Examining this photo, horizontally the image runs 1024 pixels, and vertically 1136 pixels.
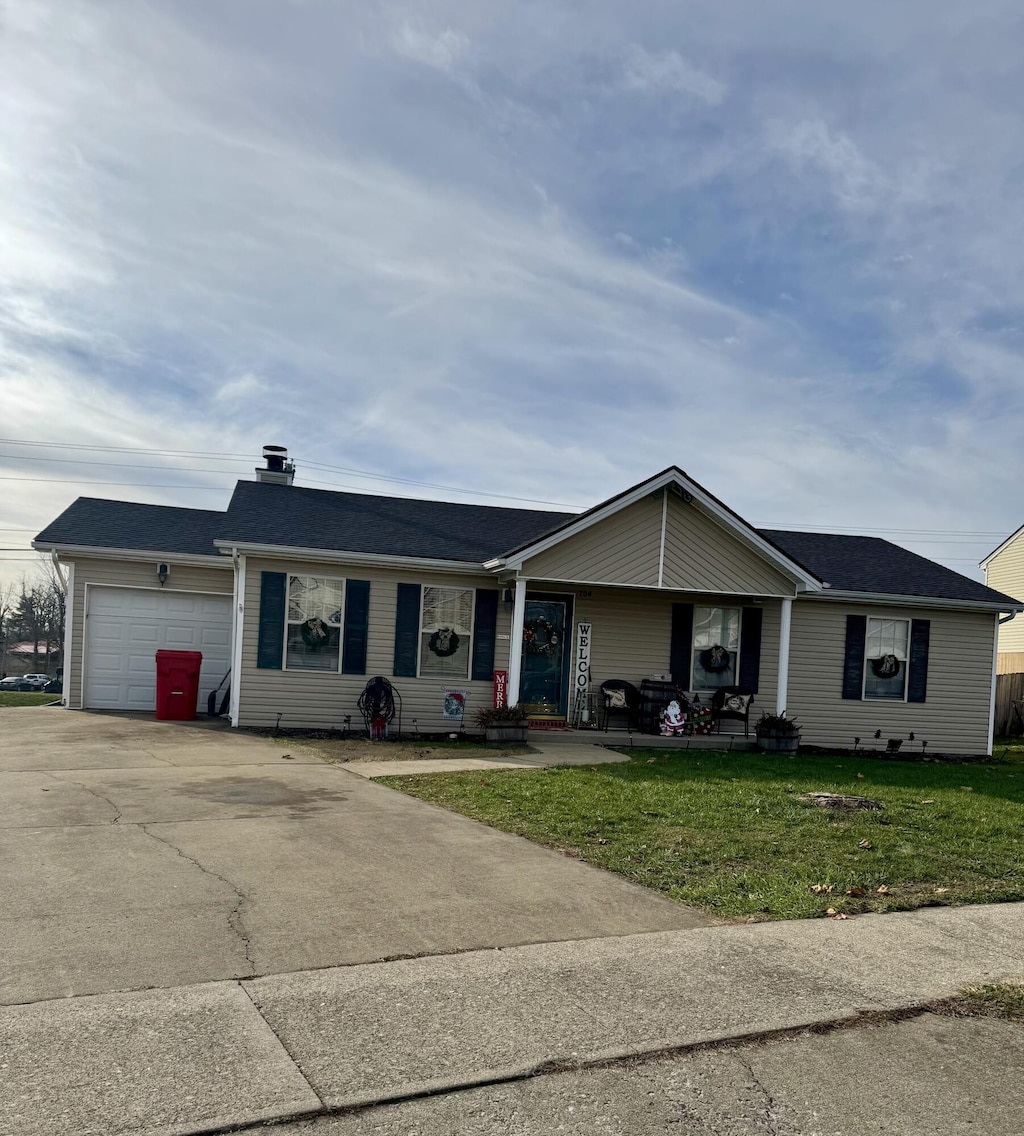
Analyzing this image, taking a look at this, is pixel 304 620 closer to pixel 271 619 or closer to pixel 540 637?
pixel 271 619

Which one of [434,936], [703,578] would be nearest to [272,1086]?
[434,936]

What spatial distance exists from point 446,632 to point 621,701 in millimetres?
3136

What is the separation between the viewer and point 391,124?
460 inches

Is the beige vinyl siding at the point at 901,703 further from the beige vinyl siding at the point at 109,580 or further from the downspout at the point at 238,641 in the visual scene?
the beige vinyl siding at the point at 109,580

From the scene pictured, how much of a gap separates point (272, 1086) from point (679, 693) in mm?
13167

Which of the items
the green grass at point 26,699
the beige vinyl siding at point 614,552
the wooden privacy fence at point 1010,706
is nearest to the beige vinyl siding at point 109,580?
the green grass at point 26,699

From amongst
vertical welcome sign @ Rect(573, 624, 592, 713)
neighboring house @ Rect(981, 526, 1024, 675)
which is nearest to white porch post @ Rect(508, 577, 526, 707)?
vertical welcome sign @ Rect(573, 624, 592, 713)

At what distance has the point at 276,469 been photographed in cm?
1961

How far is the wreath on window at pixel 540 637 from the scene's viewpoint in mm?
16578

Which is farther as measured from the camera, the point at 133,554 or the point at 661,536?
the point at 133,554

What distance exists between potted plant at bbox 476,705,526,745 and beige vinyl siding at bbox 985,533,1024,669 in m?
20.7

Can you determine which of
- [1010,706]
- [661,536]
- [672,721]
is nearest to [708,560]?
[661,536]

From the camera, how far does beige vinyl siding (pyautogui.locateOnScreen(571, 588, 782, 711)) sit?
54.7 ft

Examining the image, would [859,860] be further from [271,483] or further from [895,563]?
[271,483]
